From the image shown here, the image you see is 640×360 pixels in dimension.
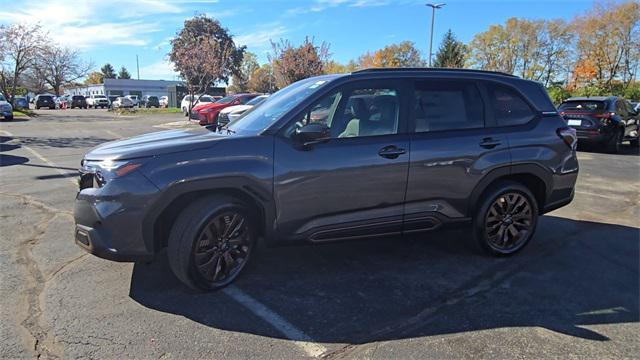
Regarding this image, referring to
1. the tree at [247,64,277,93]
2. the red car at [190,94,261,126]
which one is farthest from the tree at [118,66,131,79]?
the red car at [190,94,261,126]

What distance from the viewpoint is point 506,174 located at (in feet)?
14.6

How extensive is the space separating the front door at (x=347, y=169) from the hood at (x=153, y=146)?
615 mm

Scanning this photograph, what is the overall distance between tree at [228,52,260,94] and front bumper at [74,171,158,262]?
72740 millimetres

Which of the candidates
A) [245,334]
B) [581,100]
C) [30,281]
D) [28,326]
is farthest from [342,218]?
[581,100]

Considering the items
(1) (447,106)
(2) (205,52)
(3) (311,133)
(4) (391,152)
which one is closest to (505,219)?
(1) (447,106)

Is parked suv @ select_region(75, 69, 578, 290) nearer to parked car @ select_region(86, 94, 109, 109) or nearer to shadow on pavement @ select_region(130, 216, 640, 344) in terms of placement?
shadow on pavement @ select_region(130, 216, 640, 344)

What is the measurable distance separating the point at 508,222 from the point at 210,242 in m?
2.99

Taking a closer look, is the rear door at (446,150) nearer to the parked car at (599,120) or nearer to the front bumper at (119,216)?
the front bumper at (119,216)

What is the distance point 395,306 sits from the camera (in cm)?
352

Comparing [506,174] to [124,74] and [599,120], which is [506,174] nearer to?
[599,120]

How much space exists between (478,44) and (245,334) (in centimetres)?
6820

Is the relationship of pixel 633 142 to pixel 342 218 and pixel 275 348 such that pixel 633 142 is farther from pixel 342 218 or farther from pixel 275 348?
pixel 275 348

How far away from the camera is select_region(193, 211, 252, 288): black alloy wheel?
3553 mm

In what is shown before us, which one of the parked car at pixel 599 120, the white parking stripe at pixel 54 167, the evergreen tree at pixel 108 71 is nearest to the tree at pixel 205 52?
the white parking stripe at pixel 54 167
